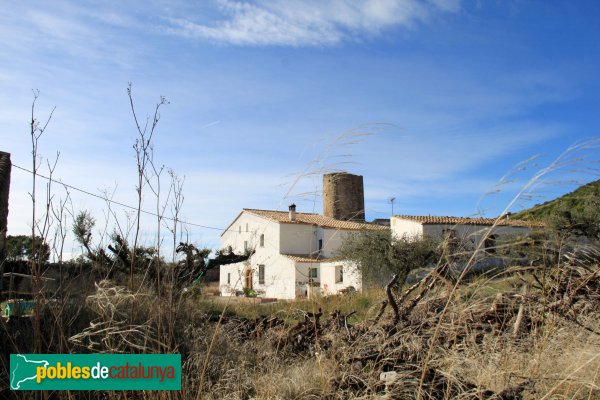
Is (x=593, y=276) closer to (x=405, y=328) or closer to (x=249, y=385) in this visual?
(x=405, y=328)

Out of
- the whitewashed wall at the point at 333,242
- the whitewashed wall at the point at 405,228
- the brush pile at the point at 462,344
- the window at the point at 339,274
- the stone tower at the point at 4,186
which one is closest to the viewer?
the brush pile at the point at 462,344

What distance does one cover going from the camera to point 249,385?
2500mm

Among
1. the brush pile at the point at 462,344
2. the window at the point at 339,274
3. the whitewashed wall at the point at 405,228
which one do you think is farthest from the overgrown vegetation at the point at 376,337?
the window at the point at 339,274

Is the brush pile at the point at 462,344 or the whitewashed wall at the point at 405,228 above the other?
the whitewashed wall at the point at 405,228

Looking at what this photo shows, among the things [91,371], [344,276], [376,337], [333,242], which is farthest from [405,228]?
[91,371]

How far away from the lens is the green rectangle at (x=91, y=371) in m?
2.21

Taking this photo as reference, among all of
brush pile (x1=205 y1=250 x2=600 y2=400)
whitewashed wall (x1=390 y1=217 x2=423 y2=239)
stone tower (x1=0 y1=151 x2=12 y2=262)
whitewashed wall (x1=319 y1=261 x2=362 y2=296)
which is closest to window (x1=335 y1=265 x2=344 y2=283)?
whitewashed wall (x1=319 y1=261 x2=362 y2=296)

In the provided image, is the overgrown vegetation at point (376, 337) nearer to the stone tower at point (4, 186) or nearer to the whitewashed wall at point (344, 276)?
the stone tower at point (4, 186)

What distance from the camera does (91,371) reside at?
227 cm

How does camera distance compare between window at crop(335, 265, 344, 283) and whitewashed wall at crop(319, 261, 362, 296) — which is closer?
whitewashed wall at crop(319, 261, 362, 296)

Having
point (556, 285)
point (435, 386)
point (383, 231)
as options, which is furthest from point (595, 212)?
point (435, 386)

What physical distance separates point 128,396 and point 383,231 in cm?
2253

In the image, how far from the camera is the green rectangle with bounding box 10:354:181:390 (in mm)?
2213

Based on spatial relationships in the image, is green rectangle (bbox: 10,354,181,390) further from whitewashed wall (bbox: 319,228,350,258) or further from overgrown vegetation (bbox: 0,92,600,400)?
whitewashed wall (bbox: 319,228,350,258)
